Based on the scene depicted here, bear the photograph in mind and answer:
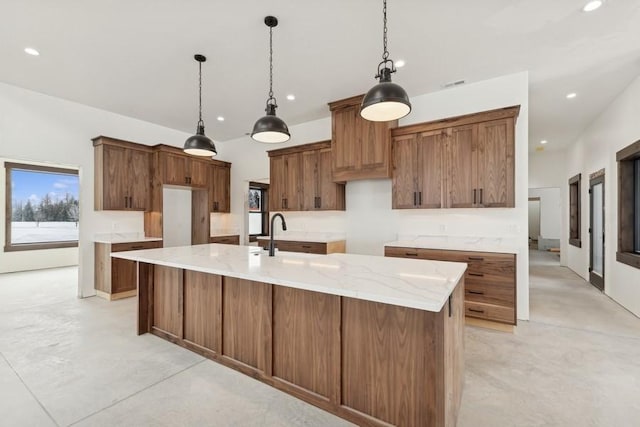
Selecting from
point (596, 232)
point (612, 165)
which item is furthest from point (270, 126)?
point (596, 232)

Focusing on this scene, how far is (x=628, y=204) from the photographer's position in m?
4.01

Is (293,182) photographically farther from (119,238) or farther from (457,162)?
(119,238)

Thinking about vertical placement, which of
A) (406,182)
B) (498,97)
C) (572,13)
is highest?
(572,13)

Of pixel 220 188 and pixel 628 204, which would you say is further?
pixel 220 188

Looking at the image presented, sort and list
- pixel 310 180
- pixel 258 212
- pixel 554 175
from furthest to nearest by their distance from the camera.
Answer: pixel 258 212
pixel 554 175
pixel 310 180

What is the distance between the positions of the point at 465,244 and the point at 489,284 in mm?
542

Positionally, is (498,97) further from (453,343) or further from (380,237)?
(453,343)

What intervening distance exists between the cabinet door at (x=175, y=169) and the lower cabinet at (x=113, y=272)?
1.31 metres

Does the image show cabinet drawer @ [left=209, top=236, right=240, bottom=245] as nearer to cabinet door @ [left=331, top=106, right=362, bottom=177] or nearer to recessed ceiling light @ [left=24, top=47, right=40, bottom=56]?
cabinet door @ [left=331, top=106, right=362, bottom=177]

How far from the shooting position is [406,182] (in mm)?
4004

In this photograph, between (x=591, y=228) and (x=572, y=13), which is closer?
(x=572, y=13)

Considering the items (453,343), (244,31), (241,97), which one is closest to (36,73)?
(241,97)

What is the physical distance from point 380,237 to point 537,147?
18.3ft

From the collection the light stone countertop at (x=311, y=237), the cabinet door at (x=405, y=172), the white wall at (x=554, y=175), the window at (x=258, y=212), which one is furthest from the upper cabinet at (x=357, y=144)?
the white wall at (x=554, y=175)
